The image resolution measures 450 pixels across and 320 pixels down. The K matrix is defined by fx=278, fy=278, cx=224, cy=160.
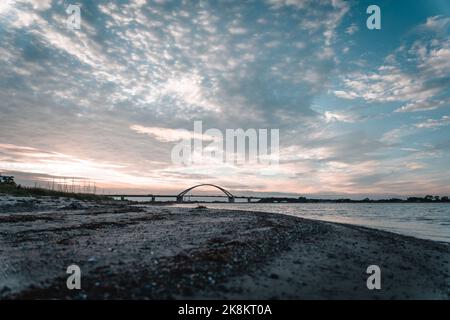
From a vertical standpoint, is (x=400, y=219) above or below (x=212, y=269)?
below

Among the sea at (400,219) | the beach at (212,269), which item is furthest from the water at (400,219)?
the beach at (212,269)

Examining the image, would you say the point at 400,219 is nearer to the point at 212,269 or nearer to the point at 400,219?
the point at 400,219

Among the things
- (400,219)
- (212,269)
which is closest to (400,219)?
(400,219)

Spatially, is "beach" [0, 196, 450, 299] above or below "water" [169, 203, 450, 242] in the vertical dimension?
above

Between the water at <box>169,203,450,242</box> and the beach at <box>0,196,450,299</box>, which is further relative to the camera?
the water at <box>169,203,450,242</box>

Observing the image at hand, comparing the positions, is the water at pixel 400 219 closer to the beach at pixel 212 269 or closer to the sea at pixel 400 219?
the sea at pixel 400 219

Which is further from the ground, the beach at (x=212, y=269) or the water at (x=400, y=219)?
the beach at (x=212, y=269)

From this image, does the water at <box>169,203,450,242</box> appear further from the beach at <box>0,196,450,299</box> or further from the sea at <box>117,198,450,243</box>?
the beach at <box>0,196,450,299</box>

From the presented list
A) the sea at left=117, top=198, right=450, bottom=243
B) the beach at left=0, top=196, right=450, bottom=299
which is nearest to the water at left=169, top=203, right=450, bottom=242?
the sea at left=117, top=198, right=450, bottom=243

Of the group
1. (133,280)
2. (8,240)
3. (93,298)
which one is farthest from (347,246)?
(8,240)

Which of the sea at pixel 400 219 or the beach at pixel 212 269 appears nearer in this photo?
the beach at pixel 212 269

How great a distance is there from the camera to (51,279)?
764cm
